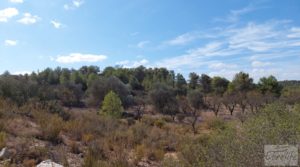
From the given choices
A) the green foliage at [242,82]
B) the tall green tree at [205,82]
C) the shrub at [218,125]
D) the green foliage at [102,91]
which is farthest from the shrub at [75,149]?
the tall green tree at [205,82]

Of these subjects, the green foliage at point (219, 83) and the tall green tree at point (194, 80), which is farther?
the tall green tree at point (194, 80)

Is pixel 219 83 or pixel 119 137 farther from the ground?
pixel 219 83

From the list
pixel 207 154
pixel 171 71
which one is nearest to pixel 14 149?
pixel 207 154

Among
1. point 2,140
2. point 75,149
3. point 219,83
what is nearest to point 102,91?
point 75,149

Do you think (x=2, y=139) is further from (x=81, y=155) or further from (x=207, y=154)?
(x=207, y=154)

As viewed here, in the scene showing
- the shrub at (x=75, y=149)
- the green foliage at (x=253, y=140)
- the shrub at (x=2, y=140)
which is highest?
the green foliage at (x=253, y=140)

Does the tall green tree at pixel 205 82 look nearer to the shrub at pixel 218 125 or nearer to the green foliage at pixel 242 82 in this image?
the green foliage at pixel 242 82

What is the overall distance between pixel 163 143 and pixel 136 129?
169 cm

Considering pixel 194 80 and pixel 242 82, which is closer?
pixel 242 82

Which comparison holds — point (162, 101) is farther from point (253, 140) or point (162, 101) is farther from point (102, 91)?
point (253, 140)

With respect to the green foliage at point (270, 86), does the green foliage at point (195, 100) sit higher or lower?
lower

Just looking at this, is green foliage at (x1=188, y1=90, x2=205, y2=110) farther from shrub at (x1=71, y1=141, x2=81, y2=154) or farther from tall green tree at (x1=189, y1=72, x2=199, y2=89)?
shrub at (x1=71, y1=141, x2=81, y2=154)

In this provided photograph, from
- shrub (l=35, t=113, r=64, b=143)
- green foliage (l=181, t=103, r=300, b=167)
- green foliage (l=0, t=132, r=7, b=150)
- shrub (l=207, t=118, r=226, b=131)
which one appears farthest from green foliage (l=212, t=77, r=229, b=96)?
green foliage (l=181, t=103, r=300, b=167)

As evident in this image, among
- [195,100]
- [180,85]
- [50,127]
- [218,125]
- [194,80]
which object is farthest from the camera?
[194,80]
